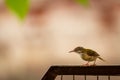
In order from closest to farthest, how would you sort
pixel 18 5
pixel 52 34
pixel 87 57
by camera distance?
1. pixel 18 5
2. pixel 87 57
3. pixel 52 34

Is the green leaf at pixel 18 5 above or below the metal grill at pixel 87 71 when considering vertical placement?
above

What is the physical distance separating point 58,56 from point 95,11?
52 cm

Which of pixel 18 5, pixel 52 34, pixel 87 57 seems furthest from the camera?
pixel 52 34

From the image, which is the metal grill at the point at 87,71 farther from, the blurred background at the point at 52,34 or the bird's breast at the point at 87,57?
the blurred background at the point at 52,34

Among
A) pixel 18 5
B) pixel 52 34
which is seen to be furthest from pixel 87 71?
pixel 52 34

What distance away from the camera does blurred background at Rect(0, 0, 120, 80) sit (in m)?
2.74

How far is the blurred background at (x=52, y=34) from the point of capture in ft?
9.00

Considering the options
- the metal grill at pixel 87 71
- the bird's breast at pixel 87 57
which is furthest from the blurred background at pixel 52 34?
the metal grill at pixel 87 71

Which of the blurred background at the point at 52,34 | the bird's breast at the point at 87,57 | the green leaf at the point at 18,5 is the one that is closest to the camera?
the green leaf at the point at 18,5

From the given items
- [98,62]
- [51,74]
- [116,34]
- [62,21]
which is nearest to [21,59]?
[62,21]

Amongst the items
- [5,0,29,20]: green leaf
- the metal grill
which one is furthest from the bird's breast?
[5,0,29,20]: green leaf

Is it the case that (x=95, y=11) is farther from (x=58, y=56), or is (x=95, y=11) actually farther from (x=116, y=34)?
(x=58, y=56)

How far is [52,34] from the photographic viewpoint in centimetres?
281

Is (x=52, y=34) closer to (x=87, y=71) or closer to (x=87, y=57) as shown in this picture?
(x=87, y=57)
